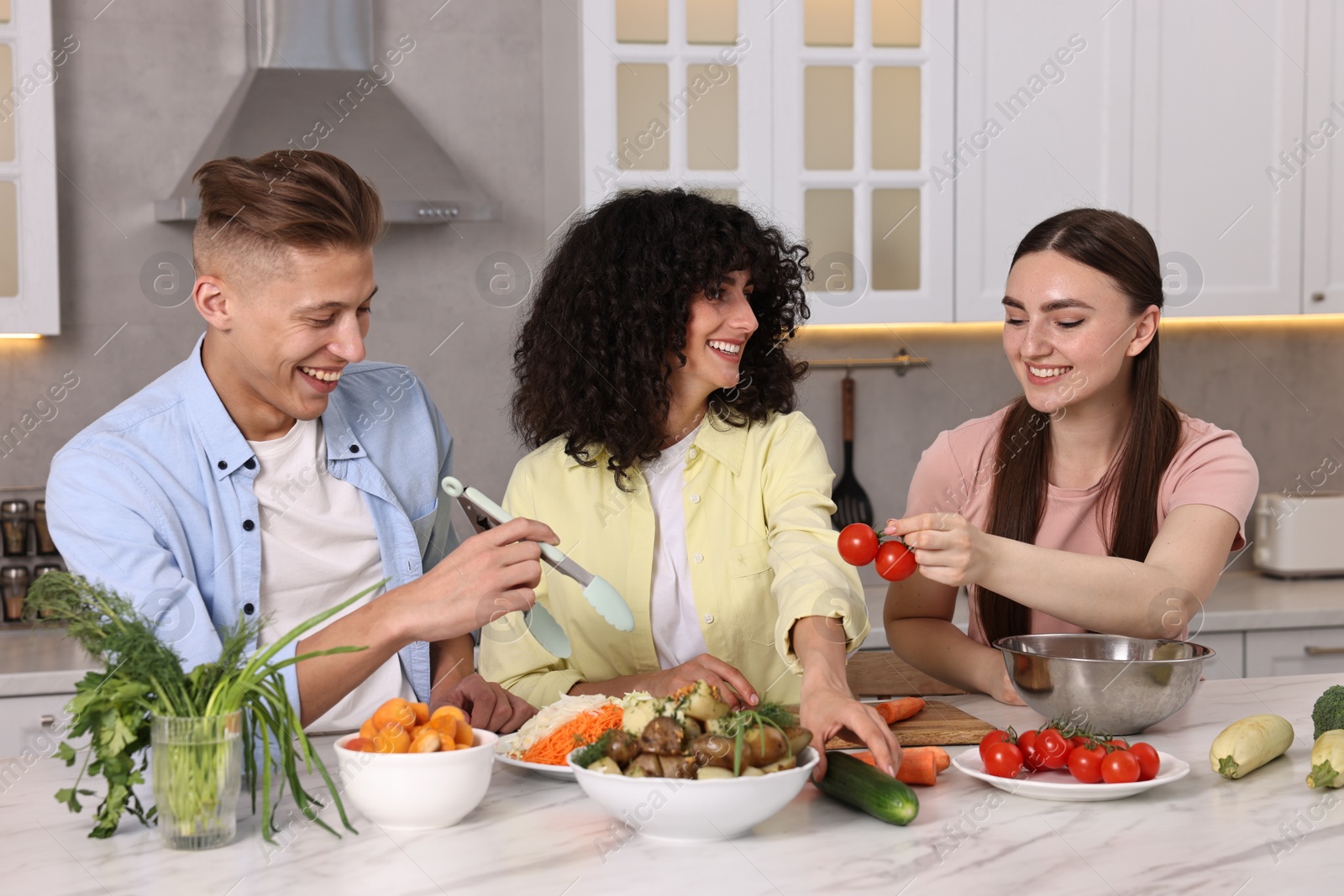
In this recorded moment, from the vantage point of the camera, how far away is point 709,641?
6.15 ft

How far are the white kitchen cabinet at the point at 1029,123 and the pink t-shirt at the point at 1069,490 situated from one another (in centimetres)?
118

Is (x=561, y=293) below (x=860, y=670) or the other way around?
the other way around

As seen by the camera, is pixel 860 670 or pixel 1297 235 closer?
pixel 860 670

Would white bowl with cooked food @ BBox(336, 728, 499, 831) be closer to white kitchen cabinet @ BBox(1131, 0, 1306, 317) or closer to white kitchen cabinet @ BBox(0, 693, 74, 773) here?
white kitchen cabinet @ BBox(0, 693, 74, 773)

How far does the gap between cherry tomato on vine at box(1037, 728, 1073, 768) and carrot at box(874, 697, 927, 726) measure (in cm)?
28

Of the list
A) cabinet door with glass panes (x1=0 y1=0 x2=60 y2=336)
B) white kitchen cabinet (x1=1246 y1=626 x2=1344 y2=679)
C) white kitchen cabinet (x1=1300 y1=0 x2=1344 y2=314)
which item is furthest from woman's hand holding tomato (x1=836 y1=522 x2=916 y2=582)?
white kitchen cabinet (x1=1300 y1=0 x2=1344 y2=314)

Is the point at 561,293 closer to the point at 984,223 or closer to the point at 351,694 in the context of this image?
the point at 351,694

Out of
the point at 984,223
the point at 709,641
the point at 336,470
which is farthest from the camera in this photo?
the point at 984,223

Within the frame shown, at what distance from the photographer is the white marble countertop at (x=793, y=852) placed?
112cm

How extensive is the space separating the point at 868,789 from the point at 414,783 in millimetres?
451

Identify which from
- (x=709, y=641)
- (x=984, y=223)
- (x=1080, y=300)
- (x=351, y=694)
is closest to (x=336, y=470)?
(x=351, y=694)

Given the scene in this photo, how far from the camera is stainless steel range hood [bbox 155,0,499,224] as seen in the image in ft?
9.87

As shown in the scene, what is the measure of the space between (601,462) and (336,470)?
0.40 metres

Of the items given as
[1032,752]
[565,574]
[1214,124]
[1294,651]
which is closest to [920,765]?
[1032,752]
